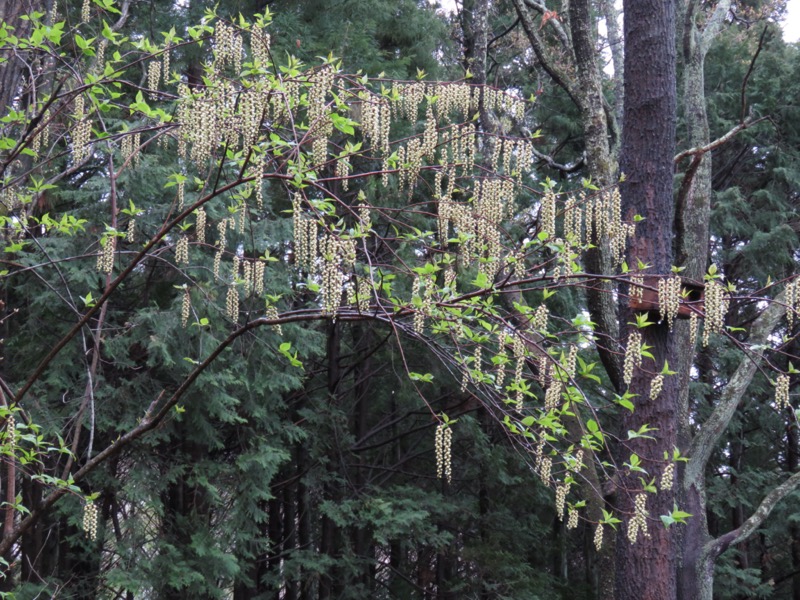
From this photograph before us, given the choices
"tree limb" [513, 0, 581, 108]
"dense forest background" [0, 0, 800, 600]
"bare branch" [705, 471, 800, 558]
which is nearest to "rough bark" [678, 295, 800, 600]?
"bare branch" [705, 471, 800, 558]

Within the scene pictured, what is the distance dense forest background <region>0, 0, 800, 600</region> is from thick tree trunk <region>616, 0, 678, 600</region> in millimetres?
132

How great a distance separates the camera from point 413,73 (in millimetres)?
12344

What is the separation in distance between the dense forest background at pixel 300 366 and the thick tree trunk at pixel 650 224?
0.13m

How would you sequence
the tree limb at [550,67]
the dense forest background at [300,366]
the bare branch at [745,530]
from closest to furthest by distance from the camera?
the dense forest background at [300,366] < the tree limb at [550,67] < the bare branch at [745,530]

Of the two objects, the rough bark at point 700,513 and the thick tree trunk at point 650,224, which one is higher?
the thick tree trunk at point 650,224

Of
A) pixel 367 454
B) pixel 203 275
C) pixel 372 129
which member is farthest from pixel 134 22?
pixel 367 454

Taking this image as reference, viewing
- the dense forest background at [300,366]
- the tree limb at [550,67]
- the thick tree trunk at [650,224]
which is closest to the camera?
the thick tree trunk at [650,224]

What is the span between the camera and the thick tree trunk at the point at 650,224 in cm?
575

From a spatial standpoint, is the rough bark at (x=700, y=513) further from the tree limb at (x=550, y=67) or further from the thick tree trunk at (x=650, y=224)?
the thick tree trunk at (x=650, y=224)

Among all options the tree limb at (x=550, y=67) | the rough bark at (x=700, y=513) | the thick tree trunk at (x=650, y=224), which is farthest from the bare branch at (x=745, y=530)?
the tree limb at (x=550, y=67)

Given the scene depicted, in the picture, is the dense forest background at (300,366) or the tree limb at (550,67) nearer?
the dense forest background at (300,366)

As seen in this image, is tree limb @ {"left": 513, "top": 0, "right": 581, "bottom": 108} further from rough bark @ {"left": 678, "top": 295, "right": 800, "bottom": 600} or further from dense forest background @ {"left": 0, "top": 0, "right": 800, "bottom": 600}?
rough bark @ {"left": 678, "top": 295, "right": 800, "bottom": 600}

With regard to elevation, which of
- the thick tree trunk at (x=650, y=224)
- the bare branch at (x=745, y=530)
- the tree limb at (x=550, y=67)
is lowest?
the bare branch at (x=745, y=530)

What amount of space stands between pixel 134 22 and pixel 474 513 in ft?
26.6
